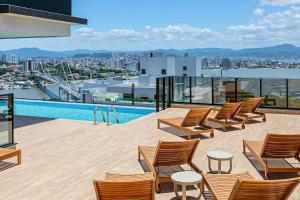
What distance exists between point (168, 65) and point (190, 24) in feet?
191

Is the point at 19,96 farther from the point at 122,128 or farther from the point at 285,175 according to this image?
the point at 285,175

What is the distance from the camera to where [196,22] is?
10269 centimetres

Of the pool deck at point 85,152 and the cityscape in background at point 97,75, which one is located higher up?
the cityscape in background at point 97,75

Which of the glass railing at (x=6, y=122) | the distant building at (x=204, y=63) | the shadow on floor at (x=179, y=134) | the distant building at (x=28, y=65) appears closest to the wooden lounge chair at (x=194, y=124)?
the shadow on floor at (x=179, y=134)

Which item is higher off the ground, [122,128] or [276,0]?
[276,0]

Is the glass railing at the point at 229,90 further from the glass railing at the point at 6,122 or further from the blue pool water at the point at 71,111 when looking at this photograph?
the glass railing at the point at 6,122

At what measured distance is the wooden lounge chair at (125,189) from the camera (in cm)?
417

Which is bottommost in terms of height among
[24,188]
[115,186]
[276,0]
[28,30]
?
[24,188]

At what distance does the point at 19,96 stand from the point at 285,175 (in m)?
16.9

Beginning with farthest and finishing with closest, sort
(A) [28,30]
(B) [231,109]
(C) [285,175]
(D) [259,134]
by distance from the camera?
1. (A) [28,30]
2. (B) [231,109]
3. (D) [259,134]
4. (C) [285,175]

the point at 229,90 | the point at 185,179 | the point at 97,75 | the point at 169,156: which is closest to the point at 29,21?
the point at 229,90

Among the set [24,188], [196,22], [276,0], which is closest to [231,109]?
[24,188]

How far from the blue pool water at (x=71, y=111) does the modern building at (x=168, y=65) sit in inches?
1207

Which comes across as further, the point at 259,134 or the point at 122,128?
the point at 122,128
